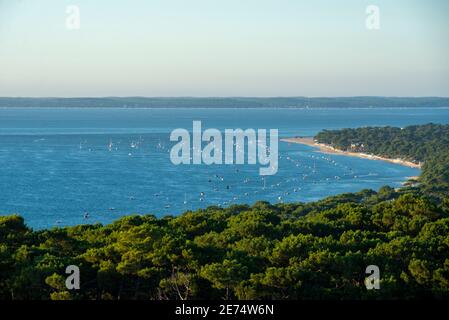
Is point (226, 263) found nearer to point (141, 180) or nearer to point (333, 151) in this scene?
point (141, 180)

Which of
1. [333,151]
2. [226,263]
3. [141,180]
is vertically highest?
[226,263]

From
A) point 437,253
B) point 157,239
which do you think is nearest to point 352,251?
point 437,253

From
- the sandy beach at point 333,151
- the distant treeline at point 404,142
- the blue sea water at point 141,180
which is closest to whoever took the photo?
the blue sea water at point 141,180

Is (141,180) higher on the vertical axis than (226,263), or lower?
lower

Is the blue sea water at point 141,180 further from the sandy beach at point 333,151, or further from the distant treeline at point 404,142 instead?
the distant treeline at point 404,142

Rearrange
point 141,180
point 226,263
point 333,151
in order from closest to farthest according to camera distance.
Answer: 1. point 226,263
2. point 141,180
3. point 333,151

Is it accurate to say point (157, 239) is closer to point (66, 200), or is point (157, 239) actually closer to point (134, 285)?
point (134, 285)

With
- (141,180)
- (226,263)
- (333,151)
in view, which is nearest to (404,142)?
(333,151)

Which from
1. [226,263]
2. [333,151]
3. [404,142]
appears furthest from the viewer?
[333,151]

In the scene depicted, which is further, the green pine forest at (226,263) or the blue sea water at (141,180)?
the blue sea water at (141,180)

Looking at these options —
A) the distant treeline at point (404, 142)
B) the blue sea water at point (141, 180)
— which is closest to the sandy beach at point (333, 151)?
the distant treeline at point (404, 142)
